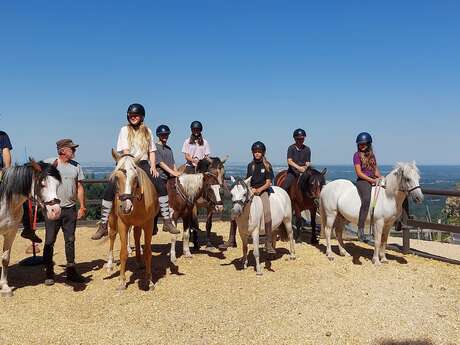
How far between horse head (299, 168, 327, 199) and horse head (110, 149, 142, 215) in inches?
202

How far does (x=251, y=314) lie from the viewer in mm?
5191

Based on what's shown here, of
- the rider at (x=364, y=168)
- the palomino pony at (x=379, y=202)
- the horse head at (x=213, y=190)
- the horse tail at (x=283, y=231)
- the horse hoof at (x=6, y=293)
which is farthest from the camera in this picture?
the horse tail at (x=283, y=231)

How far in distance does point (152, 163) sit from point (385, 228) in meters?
5.06

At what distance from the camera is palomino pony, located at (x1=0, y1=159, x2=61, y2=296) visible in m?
5.50

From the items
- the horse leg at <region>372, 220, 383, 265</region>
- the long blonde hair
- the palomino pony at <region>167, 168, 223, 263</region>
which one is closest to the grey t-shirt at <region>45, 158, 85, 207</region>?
the long blonde hair

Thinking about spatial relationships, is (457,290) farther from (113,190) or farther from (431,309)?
(113,190)

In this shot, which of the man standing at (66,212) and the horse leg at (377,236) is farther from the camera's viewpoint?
the horse leg at (377,236)

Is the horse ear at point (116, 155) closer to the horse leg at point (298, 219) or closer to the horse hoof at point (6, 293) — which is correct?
the horse hoof at point (6, 293)

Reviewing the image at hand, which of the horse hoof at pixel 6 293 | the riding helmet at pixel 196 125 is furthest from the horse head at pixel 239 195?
the horse hoof at pixel 6 293

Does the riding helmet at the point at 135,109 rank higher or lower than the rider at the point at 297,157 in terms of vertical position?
higher

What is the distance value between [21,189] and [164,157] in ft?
10.3

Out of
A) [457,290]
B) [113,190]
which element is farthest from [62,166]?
[457,290]

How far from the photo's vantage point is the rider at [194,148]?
8.90m

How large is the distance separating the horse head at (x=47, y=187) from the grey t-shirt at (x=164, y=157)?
2.73 m
